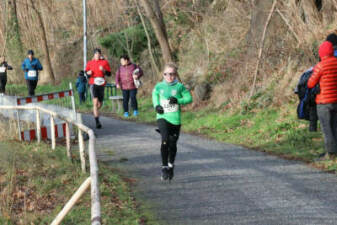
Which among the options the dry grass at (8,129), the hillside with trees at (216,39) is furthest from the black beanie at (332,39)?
the dry grass at (8,129)

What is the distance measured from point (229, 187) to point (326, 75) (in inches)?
102

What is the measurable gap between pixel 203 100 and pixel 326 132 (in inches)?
360

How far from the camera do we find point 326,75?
8.18m

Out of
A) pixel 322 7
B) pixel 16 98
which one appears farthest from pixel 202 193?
pixel 322 7

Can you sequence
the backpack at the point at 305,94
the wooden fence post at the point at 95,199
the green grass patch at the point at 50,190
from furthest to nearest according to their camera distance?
the backpack at the point at 305,94
the green grass patch at the point at 50,190
the wooden fence post at the point at 95,199

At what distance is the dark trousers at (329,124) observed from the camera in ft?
27.5

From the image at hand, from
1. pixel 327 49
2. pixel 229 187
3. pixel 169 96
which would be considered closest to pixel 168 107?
pixel 169 96

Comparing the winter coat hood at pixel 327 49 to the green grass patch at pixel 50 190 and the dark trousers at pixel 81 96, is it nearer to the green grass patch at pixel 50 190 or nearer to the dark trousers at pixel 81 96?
the green grass patch at pixel 50 190

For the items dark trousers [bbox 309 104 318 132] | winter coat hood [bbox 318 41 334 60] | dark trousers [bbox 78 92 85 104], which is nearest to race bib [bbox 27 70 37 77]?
dark trousers [bbox 78 92 85 104]

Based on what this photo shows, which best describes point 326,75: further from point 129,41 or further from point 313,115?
point 129,41

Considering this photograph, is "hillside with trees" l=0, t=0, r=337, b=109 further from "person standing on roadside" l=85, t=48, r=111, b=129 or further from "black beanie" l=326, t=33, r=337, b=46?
"black beanie" l=326, t=33, r=337, b=46

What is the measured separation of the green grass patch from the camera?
242 inches

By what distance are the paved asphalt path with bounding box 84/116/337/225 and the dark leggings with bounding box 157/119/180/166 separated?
1.27 ft

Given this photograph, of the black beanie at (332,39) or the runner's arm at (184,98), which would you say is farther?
the black beanie at (332,39)
